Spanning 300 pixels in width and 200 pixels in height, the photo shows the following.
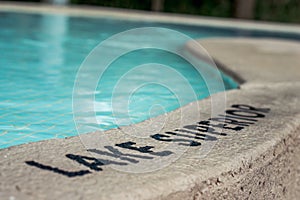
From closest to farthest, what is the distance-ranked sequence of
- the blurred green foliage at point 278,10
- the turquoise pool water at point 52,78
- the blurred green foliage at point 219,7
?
the turquoise pool water at point 52,78 < the blurred green foliage at point 219,7 < the blurred green foliage at point 278,10

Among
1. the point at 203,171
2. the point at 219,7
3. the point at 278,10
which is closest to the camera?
the point at 203,171

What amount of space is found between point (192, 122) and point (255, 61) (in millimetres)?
3355

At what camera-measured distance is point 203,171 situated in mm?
2148

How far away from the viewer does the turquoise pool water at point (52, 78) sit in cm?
356

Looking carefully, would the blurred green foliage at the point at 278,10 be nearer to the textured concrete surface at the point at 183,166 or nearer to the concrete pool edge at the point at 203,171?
the concrete pool edge at the point at 203,171

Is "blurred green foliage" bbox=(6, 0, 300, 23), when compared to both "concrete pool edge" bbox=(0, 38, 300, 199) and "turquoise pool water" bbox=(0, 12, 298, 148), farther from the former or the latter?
"concrete pool edge" bbox=(0, 38, 300, 199)

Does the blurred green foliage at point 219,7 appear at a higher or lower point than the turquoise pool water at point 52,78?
higher

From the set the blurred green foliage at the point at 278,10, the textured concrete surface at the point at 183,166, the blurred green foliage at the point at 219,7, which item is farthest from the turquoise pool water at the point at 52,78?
the blurred green foliage at the point at 278,10

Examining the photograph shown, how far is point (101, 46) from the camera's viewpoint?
26.0ft

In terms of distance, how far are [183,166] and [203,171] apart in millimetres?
90

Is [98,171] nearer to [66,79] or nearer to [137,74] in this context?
[66,79]

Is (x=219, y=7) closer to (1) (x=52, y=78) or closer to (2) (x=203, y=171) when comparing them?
(1) (x=52, y=78)

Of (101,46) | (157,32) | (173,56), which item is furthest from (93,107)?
(157,32)

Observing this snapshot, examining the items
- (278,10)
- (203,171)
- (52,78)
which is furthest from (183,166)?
(278,10)
